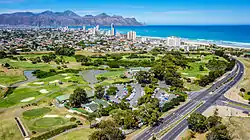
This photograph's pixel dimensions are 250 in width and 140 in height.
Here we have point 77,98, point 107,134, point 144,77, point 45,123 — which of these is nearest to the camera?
point 107,134

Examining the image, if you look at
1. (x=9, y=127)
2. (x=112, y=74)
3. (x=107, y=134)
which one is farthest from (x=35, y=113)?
(x=112, y=74)

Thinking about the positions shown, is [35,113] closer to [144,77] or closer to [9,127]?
[9,127]

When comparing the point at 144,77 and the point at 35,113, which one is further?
the point at 144,77

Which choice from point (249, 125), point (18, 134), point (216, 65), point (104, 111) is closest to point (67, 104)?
point (104, 111)

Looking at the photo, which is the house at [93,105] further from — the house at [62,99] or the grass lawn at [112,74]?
the grass lawn at [112,74]

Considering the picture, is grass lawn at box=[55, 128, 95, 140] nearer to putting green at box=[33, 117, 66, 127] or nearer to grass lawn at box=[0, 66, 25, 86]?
putting green at box=[33, 117, 66, 127]

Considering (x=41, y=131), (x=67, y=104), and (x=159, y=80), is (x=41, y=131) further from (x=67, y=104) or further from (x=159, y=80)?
(x=159, y=80)

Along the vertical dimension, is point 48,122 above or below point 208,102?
below
